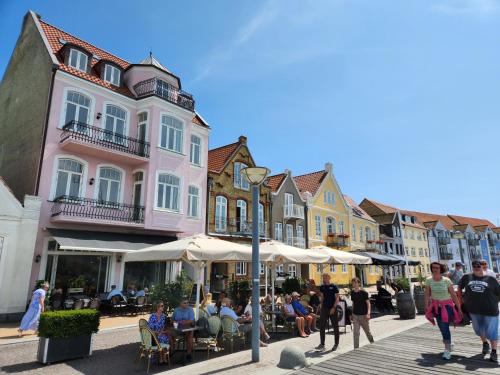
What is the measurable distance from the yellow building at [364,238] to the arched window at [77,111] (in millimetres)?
29229

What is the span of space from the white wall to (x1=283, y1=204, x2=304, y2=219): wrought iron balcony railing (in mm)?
19240

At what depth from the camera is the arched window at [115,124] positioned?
1702 cm

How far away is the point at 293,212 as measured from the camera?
29156mm

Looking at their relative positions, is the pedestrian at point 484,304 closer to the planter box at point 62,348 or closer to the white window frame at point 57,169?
the planter box at point 62,348

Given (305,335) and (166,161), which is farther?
(166,161)

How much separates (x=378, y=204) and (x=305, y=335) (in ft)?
154

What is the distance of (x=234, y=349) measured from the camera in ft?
27.2

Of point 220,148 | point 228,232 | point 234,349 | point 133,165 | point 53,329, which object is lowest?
point 234,349

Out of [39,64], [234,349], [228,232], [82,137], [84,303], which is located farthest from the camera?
[228,232]

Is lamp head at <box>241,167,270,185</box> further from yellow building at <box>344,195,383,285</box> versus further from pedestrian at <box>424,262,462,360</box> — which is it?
yellow building at <box>344,195,383,285</box>

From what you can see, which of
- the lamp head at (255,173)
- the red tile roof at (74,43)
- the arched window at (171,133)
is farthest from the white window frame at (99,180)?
the lamp head at (255,173)

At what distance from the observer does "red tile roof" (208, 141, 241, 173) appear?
24203mm

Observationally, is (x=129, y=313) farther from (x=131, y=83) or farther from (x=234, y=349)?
(x=131, y=83)

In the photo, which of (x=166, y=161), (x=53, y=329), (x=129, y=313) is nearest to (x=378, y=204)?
(x=166, y=161)
